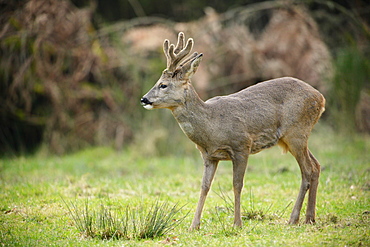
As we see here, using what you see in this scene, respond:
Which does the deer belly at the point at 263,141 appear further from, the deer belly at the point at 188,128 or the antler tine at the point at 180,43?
the antler tine at the point at 180,43

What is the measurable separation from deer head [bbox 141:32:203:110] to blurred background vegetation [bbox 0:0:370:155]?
6.94 m

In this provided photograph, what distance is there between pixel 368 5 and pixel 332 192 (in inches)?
481

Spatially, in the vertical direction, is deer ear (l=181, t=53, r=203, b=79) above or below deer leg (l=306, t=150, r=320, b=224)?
above

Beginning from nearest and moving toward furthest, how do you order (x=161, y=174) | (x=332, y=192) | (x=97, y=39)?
1. (x=332, y=192)
2. (x=161, y=174)
3. (x=97, y=39)

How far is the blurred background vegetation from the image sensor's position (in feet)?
44.2

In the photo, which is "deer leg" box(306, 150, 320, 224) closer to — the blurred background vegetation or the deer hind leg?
the deer hind leg

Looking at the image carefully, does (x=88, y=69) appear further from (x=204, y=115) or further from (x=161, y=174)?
(x=204, y=115)

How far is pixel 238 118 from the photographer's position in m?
6.61

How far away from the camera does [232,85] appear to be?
54.4 ft

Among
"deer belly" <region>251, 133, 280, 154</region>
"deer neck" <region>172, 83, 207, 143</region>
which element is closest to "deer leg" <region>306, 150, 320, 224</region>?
→ "deer belly" <region>251, 133, 280, 154</region>

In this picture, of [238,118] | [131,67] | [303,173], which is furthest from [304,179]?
[131,67]

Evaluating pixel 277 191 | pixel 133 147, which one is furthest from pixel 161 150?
pixel 277 191

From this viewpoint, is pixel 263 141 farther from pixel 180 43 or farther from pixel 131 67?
pixel 131 67

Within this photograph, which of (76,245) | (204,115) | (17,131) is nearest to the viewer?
(76,245)
